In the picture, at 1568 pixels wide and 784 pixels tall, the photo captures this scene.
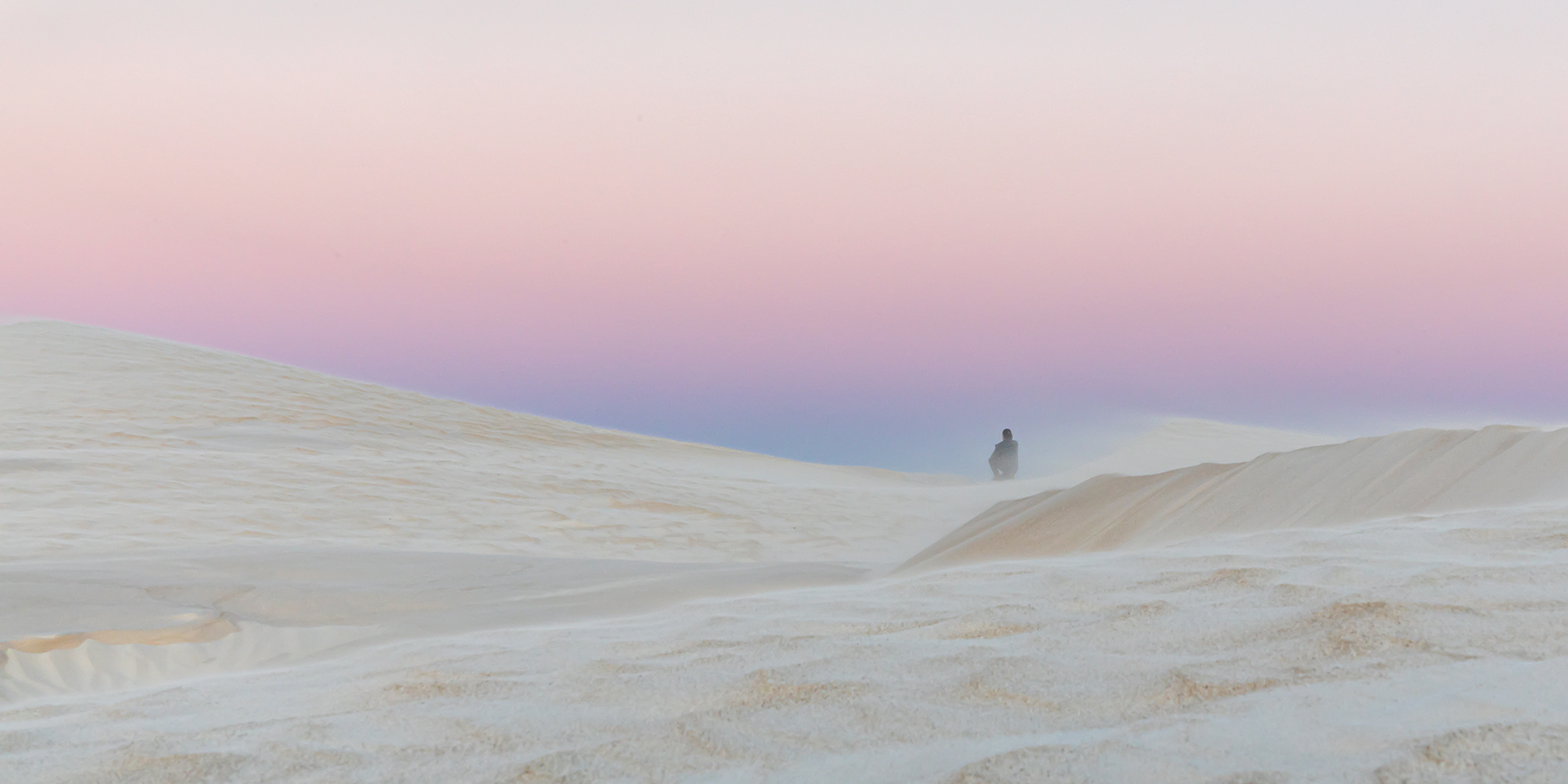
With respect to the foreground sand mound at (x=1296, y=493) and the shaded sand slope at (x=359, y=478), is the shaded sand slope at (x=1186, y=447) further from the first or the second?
the foreground sand mound at (x=1296, y=493)

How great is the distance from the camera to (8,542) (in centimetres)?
571

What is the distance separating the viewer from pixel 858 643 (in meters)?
2.32

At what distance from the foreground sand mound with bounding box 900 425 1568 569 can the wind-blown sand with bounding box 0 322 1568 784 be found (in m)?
0.03

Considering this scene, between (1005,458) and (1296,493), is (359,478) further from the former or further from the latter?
(1005,458)

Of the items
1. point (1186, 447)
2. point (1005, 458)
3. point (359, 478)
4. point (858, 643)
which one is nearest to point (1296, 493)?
point (858, 643)

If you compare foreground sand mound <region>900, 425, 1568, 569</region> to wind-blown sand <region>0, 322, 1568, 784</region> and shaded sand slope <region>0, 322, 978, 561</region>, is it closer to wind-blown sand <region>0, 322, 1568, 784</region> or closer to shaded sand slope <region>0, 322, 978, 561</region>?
wind-blown sand <region>0, 322, 1568, 784</region>

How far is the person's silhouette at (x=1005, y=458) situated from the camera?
15250 millimetres

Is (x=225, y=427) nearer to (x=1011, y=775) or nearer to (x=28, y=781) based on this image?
(x=28, y=781)

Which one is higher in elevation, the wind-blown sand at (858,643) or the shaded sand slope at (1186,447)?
the shaded sand slope at (1186,447)

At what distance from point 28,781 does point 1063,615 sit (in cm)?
195

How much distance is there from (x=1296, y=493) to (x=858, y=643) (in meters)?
3.59

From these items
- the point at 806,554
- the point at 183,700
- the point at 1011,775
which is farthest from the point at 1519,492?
the point at 806,554

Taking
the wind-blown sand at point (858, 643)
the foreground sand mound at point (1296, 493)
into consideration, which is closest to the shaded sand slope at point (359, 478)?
the wind-blown sand at point (858, 643)

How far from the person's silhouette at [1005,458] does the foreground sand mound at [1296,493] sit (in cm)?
828
